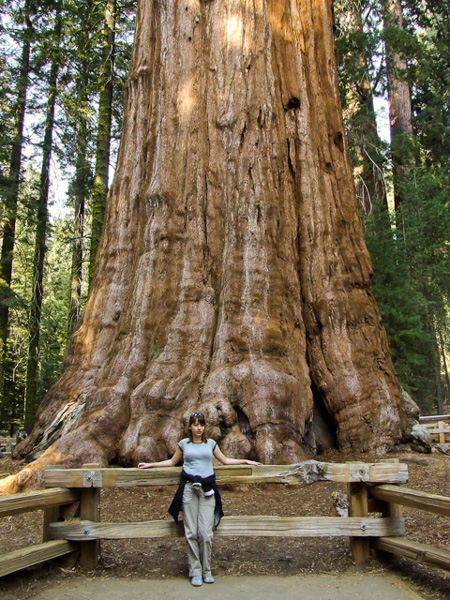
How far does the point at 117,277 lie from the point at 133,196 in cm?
149

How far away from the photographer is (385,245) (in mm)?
15047

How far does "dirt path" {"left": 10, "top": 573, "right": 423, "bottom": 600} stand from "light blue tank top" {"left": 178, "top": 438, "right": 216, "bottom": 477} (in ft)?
2.64

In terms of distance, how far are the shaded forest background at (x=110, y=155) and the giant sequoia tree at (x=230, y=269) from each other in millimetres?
5896

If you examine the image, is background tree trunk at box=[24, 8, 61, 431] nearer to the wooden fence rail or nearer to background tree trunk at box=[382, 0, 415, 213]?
background tree trunk at box=[382, 0, 415, 213]

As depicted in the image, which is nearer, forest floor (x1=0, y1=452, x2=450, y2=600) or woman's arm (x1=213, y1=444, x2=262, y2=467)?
forest floor (x1=0, y1=452, x2=450, y2=600)

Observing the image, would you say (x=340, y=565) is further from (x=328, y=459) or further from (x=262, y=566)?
(x=328, y=459)

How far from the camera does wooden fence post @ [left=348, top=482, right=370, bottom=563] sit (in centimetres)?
464

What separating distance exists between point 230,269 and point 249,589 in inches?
191

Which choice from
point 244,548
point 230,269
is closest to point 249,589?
point 244,548

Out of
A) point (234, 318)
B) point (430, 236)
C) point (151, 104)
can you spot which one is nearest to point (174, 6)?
point (151, 104)

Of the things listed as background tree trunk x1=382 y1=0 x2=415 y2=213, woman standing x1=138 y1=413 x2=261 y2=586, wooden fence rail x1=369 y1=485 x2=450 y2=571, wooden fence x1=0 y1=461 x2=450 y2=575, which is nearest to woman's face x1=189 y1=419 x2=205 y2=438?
woman standing x1=138 y1=413 x2=261 y2=586

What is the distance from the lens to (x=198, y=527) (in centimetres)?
436

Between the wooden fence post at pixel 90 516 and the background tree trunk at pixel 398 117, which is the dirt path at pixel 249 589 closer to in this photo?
the wooden fence post at pixel 90 516

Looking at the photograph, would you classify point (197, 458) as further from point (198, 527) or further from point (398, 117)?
point (398, 117)
